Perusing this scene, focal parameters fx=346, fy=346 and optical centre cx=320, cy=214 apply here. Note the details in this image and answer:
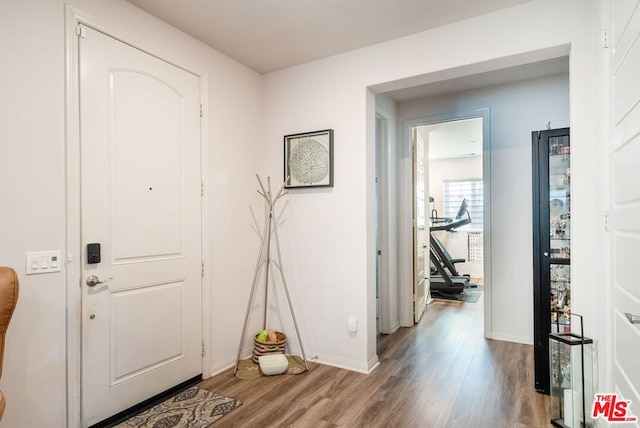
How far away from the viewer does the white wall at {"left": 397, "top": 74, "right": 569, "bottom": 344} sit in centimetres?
349

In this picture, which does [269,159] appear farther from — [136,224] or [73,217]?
[73,217]

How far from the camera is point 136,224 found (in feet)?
7.61

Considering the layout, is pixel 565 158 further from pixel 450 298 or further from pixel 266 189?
pixel 450 298

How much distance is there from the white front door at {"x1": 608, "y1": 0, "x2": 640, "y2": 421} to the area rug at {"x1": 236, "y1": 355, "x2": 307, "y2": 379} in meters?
2.08

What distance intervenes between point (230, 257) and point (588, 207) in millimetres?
2601

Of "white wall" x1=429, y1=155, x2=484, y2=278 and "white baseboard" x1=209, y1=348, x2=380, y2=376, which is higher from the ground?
"white wall" x1=429, y1=155, x2=484, y2=278

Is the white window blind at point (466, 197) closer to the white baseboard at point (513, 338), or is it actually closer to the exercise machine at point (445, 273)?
the exercise machine at point (445, 273)

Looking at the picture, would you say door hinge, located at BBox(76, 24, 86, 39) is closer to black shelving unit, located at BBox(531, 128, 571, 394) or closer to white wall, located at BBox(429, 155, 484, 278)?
black shelving unit, located at BBox(531, 128, 571, 394)

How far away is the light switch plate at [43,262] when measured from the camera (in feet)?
5.96

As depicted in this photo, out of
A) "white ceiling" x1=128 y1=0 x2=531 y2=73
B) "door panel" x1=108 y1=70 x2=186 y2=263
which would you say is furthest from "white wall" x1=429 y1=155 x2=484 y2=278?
"door panel" x1=108 y1=70 x2=186 y2=263

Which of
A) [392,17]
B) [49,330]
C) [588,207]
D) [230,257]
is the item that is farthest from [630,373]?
[49,330]

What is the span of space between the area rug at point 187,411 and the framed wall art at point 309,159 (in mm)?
1814
